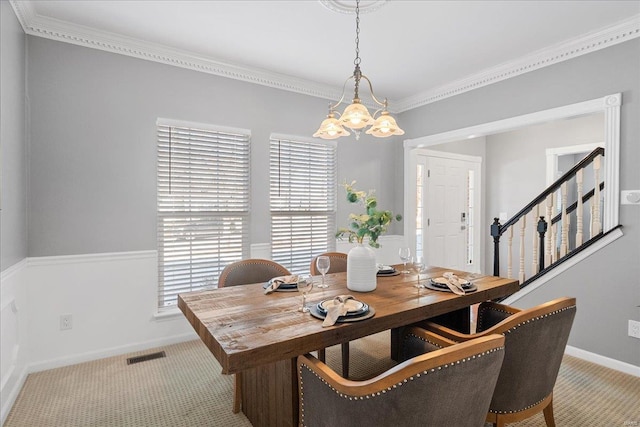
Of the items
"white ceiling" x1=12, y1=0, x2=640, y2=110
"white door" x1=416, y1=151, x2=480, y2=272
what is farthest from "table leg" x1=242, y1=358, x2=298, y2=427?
"white door" x1=416, y1=151, x2=480, y2=272

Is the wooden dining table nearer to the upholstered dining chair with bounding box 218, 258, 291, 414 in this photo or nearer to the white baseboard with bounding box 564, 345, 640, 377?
the upholstered dining chair with bounding box 218, 258, 291, 414

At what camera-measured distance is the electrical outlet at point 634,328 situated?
8.44ft

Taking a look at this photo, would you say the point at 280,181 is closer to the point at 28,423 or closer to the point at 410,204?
the point at 410,204

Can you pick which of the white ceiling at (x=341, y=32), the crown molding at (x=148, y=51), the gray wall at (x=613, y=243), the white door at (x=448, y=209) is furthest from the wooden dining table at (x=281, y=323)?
the white door at (x=448, y=209)

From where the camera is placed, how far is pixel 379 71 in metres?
3.56

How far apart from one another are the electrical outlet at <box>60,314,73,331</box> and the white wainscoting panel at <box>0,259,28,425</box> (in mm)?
220

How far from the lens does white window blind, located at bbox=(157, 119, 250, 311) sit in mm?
3139

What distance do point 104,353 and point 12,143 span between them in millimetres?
1769

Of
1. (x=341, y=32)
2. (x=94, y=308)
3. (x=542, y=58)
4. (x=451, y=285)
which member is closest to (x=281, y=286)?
(x=451, y=285)

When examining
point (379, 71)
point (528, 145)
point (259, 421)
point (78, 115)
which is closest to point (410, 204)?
point (379, 71)

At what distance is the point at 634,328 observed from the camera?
102 inches

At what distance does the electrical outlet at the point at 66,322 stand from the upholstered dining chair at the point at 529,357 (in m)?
3.03

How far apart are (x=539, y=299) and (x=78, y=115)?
439 cm

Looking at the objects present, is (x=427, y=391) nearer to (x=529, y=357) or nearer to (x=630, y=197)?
(x=529, y=357)
